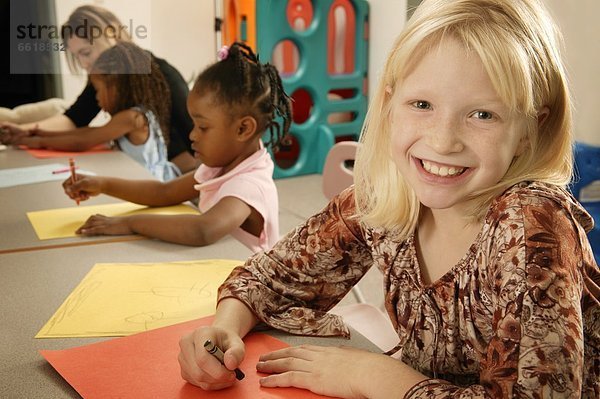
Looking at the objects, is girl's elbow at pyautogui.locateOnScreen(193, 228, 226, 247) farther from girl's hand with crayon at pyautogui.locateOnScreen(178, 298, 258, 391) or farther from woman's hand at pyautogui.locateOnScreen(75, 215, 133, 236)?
girl's hand with crayon at pyautogui.locateOnScreen(178, 298, 258, 391)

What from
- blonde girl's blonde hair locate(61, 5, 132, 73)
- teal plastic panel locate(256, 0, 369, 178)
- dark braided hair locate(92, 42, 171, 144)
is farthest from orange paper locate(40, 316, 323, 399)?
teal plastic panel locate(256, 0, 369, 178)

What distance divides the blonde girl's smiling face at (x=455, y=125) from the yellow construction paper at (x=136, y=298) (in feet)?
1.18

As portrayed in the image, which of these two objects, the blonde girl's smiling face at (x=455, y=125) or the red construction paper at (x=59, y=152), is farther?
the red construction paper at (x=59, y=152)

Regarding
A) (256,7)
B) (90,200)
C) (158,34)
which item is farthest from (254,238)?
(158,34)

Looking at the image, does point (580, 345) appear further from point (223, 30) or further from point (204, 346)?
point (223, 30)

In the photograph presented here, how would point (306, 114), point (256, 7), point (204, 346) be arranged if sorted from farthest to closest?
1. point (306, 114)
2. point (256, 7)
3. point (204, 346)

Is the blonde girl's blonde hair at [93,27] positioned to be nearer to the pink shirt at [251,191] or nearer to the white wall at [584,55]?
the pink shirt at [251,191]

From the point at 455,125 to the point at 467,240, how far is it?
156 millimetres

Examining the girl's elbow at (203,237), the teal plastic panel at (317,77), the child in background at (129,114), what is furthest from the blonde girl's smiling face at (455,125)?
the teal plastic panel at (317,77)

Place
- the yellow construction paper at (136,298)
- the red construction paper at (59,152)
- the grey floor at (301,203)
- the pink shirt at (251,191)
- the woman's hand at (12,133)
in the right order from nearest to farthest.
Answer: the yellow construction paper at (136,298) → the pink shirt at (251,191) → the red construction paper at (59,152) → the woman's hand at (12,133) → the grey floor at (301,203)

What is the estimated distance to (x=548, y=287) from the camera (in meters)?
0.59

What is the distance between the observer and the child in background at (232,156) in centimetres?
132

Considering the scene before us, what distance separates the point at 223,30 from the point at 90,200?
111 inches

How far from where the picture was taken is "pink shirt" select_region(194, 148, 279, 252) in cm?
130
